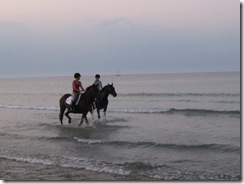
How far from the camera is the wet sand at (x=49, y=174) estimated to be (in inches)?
275

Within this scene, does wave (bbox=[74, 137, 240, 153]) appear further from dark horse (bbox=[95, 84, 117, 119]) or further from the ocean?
dark horse (bbox=[95, 84, 117, 119])

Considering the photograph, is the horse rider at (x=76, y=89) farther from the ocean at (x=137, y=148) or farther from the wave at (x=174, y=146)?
the wave at (x=174, y=146)

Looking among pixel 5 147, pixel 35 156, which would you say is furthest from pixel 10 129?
pixel 35 156

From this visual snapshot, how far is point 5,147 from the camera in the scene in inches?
405

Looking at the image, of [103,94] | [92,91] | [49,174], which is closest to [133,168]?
[49,174]

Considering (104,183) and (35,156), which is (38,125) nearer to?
(35,156)

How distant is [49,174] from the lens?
7371 mm

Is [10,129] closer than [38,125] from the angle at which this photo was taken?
Yes

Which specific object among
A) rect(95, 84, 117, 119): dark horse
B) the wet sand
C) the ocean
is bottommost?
the wet sand

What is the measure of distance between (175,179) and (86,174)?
70.4 inches

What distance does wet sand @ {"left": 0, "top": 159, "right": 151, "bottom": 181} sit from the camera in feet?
22.9

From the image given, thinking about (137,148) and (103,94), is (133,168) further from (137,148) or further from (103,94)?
(103,94)

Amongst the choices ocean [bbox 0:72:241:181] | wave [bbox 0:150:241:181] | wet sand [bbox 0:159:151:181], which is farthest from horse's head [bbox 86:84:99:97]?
wet sand [bbox 0:159:151:181]

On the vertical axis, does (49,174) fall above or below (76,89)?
below
